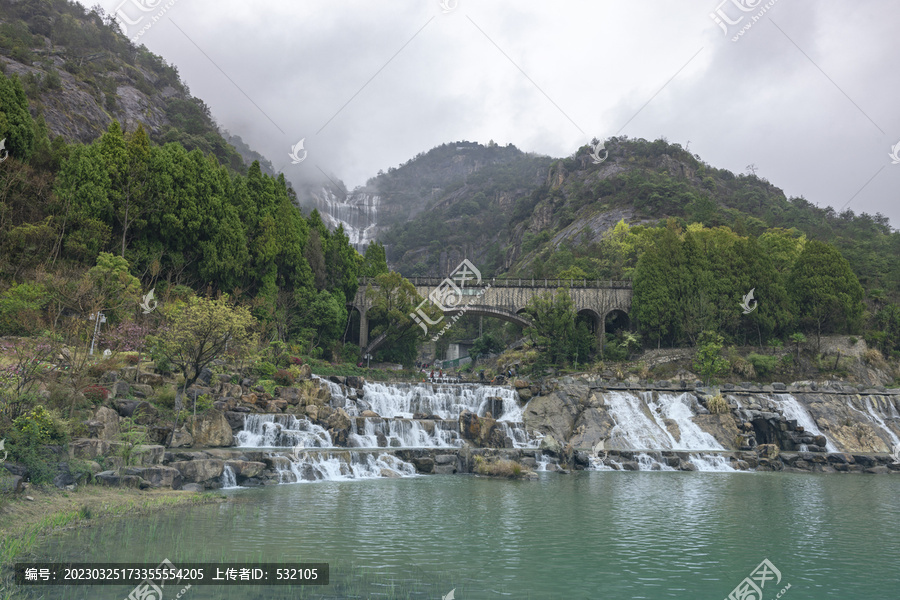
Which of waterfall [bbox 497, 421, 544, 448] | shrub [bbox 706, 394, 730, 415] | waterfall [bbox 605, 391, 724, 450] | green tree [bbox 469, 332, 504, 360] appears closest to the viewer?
waterfall [bbox 497, 421, 544, 448]

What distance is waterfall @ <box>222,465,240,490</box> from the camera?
17481 millimetres

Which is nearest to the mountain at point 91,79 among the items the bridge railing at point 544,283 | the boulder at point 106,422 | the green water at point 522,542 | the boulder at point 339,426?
the bridge railing at point 544,283

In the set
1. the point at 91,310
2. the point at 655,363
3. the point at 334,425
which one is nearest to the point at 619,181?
the point at 655,363

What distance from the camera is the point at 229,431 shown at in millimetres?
23078

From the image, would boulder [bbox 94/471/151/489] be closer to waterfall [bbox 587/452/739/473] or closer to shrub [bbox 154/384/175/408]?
shrub [bbox 154/384/175/408]

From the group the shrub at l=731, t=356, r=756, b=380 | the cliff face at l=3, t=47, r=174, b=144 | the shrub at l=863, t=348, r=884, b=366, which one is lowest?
the shrub at l=731, t=356, r=756, b=380

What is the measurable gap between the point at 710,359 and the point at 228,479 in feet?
107

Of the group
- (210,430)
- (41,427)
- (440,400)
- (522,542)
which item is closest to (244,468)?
(210,430)

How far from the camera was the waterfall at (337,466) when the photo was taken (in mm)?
19797

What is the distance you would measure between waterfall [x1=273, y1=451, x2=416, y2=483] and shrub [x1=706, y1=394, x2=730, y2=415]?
1995 cm

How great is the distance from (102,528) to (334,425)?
15.5 metres

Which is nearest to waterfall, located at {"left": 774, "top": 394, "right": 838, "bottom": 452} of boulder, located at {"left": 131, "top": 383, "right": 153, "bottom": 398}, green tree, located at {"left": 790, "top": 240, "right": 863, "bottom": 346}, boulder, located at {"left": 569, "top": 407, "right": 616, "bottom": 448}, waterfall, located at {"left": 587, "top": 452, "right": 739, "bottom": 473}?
waterfall, located at {"left": 587, "top": 452, "right": 739, "bottom": 473}

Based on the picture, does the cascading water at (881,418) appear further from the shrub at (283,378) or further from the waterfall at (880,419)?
the shrub at (283,378)

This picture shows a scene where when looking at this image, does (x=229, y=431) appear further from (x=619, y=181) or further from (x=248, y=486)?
(x=619, y=181)
